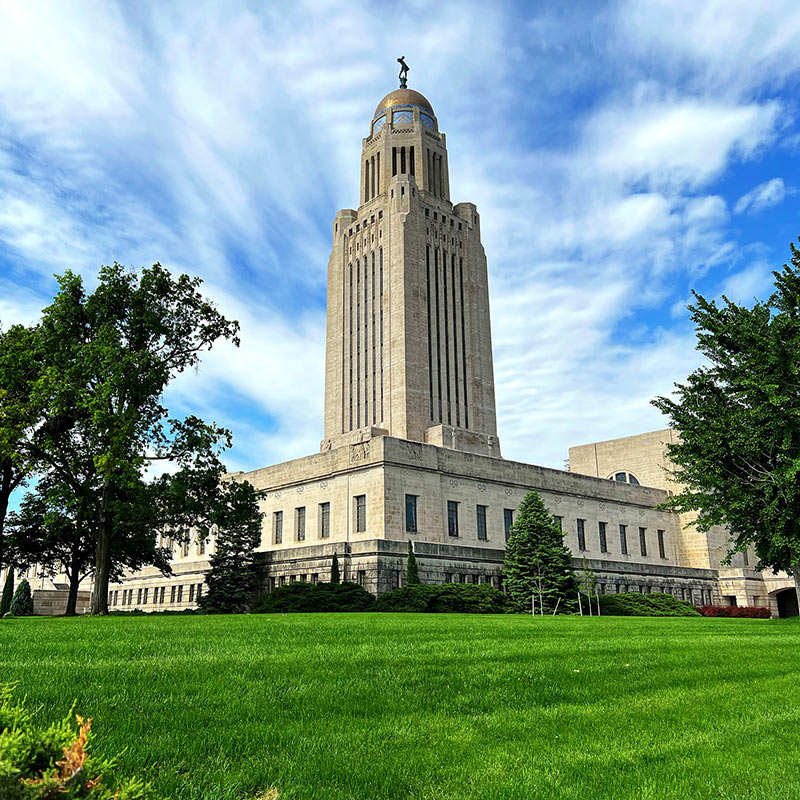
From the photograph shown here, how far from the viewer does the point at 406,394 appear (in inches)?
2685

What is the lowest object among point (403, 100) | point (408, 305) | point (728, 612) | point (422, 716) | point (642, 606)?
point (422, 716)

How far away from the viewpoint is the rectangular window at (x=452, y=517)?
43.0 metres

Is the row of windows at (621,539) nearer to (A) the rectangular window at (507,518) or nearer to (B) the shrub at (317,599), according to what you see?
(A) the rectangular window at (507,518)

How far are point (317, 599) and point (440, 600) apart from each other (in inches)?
210

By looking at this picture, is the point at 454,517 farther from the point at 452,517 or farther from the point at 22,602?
the point at 22,602

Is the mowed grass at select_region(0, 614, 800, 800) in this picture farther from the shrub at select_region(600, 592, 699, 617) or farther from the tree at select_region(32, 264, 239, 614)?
the shrub at select_region(600, 592, 699, 617)

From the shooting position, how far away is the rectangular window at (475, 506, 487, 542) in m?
44.5

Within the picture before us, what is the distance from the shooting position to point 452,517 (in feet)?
142

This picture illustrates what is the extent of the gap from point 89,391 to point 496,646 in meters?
22.5

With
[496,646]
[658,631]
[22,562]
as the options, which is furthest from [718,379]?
[22,562]

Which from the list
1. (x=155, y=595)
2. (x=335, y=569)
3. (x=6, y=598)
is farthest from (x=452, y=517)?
(x=6, y=598)

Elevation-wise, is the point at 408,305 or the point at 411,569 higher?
the point at 408,305

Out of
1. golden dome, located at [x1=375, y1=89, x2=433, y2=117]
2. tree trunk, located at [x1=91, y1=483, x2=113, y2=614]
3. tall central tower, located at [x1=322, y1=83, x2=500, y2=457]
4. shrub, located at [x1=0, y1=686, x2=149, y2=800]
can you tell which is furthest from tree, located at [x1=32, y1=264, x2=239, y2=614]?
golden dome, located at [x1=375, y1=89, x2=433, y2=117]

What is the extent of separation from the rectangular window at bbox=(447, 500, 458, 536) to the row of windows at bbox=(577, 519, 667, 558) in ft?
36.8
